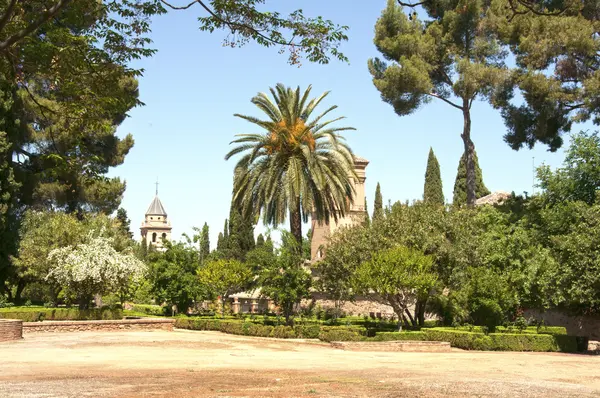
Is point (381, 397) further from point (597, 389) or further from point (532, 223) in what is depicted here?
point (532, 223)

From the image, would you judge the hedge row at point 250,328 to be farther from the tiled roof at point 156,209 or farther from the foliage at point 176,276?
the tiled roof at point 156,209

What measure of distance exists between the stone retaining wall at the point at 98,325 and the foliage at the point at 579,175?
2193 cm

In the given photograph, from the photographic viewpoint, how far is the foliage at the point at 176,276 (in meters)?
38.8

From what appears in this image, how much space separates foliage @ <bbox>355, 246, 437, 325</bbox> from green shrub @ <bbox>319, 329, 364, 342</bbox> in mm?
2185

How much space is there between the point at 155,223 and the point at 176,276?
125m

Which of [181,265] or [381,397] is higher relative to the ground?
[181,265]

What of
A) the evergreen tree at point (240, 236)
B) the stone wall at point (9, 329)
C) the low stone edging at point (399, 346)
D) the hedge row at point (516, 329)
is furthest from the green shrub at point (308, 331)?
the evergreen tree at point (240, 236)

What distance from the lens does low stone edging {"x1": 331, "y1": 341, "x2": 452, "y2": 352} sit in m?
25.6

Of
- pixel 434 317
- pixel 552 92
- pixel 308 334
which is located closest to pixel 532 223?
pixel 552 92

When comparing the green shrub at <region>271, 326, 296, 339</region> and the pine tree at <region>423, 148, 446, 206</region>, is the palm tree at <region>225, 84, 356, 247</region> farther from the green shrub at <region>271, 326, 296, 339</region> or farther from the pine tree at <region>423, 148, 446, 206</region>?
the pine tree at <region>423, 148, 446, 206</region>

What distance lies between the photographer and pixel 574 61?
32.6 meters

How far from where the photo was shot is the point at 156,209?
163 meters

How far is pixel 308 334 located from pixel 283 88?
1372 cm

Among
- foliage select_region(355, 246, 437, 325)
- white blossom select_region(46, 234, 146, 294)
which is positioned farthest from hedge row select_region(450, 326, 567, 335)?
white blossom select_region(46, 234, 146, 294)
